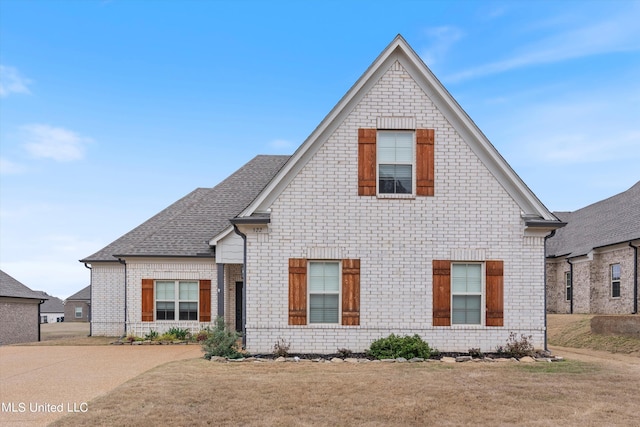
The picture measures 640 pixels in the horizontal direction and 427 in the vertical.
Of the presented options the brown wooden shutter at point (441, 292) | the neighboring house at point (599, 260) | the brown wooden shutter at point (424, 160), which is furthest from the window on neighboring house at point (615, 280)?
the brown wooden shutter at point (424, 160)

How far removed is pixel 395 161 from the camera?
45.2 feet

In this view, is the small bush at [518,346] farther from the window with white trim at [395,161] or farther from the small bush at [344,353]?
the window with white trim at [395,161]

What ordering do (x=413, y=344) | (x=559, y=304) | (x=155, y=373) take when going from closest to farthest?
(x=155, y=373)
(x=413, y=344)
(x=559, y=304)

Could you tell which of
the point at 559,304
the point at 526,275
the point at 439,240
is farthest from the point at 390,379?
the point at 559,304

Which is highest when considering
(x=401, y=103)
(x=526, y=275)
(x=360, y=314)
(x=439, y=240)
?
(x=401, y=103)

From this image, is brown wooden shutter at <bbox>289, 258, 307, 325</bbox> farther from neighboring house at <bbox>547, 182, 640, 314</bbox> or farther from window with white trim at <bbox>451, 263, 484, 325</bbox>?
neighboring house at <bbox>547, 182, 640, 314</bbox>

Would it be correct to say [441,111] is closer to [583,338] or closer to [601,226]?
[583,338]

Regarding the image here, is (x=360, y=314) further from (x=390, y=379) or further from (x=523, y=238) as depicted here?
(x=523, y=238)

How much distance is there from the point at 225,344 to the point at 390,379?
4757 mm

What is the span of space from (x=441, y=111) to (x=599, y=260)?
1872cm

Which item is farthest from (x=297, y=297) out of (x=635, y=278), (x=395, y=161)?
(x=635, y=278)

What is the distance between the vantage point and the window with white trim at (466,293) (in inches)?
533

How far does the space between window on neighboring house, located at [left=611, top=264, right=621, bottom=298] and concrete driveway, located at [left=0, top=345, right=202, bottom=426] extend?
20.8 metres

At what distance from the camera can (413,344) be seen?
13.0 meters
